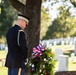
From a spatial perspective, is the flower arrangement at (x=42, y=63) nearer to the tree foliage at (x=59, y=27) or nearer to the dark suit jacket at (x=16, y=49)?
the dark suit jacket at (x=16, y=49)

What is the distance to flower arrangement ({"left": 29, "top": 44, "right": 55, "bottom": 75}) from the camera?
812 cm

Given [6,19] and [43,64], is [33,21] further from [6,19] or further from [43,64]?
[6,19]

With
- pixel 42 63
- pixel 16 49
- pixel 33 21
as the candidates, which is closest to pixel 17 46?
pixel 16 49

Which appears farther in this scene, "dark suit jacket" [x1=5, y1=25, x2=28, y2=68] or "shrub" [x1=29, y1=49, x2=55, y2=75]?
"shrub" [x1=29, y1=49, x2=55, y2=75]

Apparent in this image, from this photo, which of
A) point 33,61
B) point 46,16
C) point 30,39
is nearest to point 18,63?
point 33,61

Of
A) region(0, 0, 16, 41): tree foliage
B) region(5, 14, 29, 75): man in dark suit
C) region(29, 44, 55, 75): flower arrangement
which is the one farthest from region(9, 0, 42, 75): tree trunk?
region(0, 0, 16, 41): tree foliage

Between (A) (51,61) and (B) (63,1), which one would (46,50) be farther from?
(B) (63,1)

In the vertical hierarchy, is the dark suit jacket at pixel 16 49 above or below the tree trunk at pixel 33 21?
below

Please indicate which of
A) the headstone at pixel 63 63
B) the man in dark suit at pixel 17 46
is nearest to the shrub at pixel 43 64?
the man in dark suit at pixel 17 46

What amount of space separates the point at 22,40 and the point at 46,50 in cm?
125

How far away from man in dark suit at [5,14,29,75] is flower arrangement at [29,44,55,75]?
891mm

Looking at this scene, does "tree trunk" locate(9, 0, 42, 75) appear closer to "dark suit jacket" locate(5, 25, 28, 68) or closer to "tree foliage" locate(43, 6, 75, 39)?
"dark suit jacket" locate(5, 25, 28, 68)

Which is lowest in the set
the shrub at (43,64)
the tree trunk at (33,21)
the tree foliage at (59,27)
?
the shrub at (43,64)

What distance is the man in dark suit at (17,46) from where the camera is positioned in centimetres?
707
